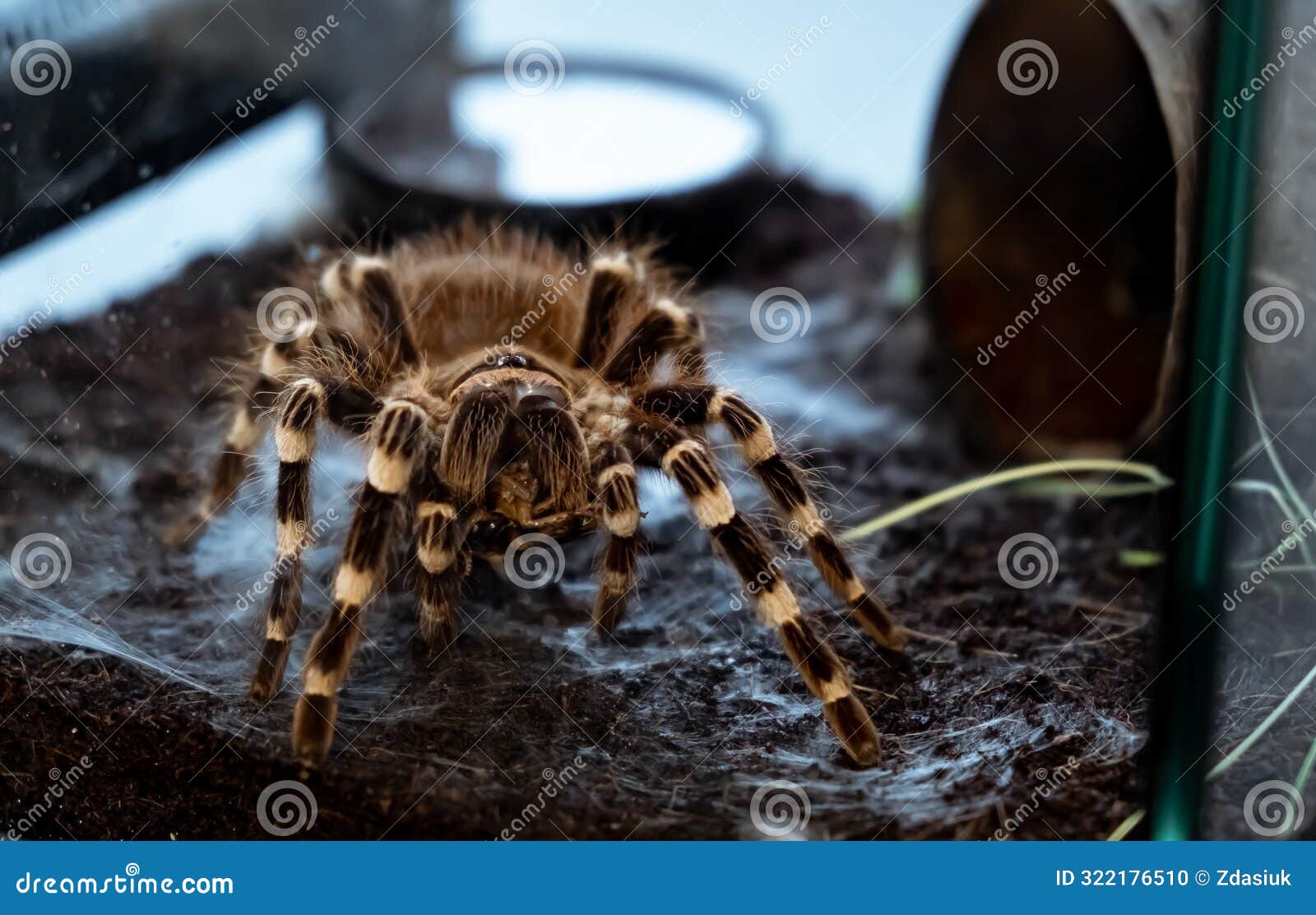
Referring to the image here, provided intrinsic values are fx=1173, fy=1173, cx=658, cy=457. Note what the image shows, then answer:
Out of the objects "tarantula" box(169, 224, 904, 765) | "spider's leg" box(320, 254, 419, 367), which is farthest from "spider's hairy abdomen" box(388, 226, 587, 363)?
"spider's leg" box(320, 254, 419, 367)

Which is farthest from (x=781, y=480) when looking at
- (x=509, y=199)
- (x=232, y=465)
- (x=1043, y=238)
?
(x=509, y=199)

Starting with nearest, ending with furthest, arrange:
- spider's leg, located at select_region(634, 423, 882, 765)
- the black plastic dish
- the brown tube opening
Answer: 1. spider's leg, located at select_region(634, 423, 882, 765)
2. the brown tube opening
3. the black plastic dish

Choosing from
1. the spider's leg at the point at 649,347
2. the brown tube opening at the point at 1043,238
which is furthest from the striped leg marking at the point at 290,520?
the brown tube opening at the point at 1043,238

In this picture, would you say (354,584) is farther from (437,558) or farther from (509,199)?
(509,199)

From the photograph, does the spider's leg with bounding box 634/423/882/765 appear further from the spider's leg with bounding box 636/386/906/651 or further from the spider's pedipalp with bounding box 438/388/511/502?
the spider's pedipalp with bounding box 438/388/511/502

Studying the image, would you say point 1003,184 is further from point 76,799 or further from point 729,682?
point 76,799

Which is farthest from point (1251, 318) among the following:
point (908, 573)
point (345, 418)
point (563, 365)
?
point (345, 418)
